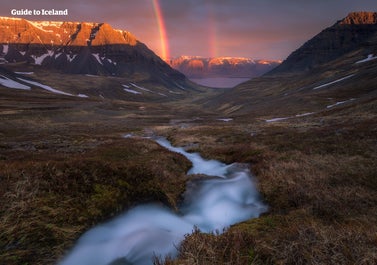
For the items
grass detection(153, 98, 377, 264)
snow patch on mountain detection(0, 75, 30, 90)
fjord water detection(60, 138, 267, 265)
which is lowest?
fjord water detection(60, 138, 267, 265)

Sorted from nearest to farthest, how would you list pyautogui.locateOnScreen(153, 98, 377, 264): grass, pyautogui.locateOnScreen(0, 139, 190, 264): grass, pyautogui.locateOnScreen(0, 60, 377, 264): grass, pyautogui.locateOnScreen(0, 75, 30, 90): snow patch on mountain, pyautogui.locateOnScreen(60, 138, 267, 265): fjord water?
pyautogui.locateOnScreen(153, 98, 377, 264): grass → pyautogui.locateOnScreen(0, 60, 377, 264): grass → pyautogui.locateOnScreen(0, 139, 190, 264): grass → pyautogui.locateOnScreen(60, 138, 267, 265): fjord water → pyautogui.locateOnScreen(0, 75, 30, 90): snow patch on mountain

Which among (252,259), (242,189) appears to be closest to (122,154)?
(242,189)

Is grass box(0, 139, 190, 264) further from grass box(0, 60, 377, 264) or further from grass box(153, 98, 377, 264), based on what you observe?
grass box(153, 98, 377, 264)

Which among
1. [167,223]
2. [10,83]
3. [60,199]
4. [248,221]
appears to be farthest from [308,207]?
[10,83]

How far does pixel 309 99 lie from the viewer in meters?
85.0

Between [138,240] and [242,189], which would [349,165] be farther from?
[138,240]

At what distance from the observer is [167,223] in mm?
11695

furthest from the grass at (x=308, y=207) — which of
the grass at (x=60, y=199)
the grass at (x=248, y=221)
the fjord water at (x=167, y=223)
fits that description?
the grass at (x=60, y=199)

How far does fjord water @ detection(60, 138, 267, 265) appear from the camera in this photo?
890 centimetres

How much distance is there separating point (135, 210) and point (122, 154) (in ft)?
40.9

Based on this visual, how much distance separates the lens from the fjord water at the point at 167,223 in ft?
29.2

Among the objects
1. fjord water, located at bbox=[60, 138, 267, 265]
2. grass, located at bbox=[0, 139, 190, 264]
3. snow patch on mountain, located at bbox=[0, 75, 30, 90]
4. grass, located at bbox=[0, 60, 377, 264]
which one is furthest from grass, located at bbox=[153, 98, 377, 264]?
snow patch on mountain, located at bbox=[0, 75, 30, 90]

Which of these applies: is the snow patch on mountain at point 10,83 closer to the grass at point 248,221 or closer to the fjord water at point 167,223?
the grass at point 248,221

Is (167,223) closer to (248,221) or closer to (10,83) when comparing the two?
(248,221)
